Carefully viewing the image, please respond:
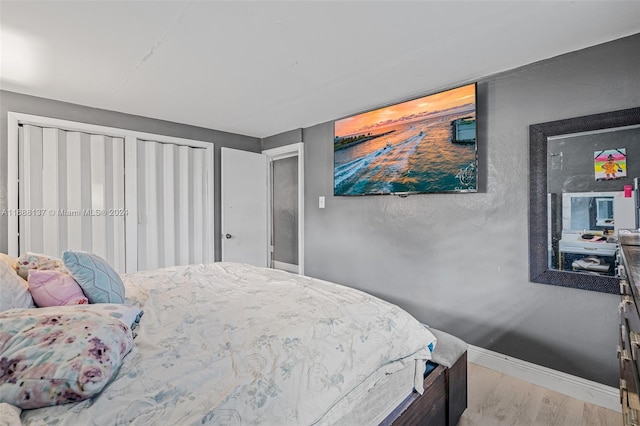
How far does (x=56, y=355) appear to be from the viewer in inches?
33.1

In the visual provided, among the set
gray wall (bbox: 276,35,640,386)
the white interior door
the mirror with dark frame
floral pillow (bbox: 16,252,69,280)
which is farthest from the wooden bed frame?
the white interior door

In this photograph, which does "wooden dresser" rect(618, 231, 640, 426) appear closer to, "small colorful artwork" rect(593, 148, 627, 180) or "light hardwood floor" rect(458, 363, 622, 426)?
"small colorful artwork" rect(593, 148, 627, 180)

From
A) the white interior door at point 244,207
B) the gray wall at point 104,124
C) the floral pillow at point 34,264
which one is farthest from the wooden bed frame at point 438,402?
the gray wall at point 104,124

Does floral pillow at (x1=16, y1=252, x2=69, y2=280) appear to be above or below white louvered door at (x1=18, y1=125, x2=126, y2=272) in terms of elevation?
below

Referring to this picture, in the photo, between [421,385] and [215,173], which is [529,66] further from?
[215,173]

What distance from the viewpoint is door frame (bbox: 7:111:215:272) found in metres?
2.61

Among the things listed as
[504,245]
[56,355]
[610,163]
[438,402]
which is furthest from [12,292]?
[610,163]

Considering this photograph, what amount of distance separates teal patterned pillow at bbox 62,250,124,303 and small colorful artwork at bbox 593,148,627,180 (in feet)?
9.23

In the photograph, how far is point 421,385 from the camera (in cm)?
139

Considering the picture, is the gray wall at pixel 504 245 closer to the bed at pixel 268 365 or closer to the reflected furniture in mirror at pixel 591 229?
the reflected furniture in mirror at pixel 591 229

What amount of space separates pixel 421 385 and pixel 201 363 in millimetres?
982

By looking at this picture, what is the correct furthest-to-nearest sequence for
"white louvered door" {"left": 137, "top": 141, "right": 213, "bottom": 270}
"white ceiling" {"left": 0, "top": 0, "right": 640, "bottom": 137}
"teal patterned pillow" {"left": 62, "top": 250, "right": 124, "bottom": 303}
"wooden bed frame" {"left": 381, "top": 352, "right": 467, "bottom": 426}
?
"white louvered door" {"left": 137, "top": 141, "right": 213, "bottom": 270} → "white ceiling" {"left": 0, "top": 0, "right": 640, "bottom": 137} → "teal patterned pillow" {"left": 62, "top": 250, "right": 124, "bottom": 303} → "wooden bed frame" {"left": 381, "top": 352, "right": 467, "bottom": 426}

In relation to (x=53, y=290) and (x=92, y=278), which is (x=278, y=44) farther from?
(x=53, y=290)

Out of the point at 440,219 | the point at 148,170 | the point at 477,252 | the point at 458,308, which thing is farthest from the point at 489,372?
the point at 148,170
